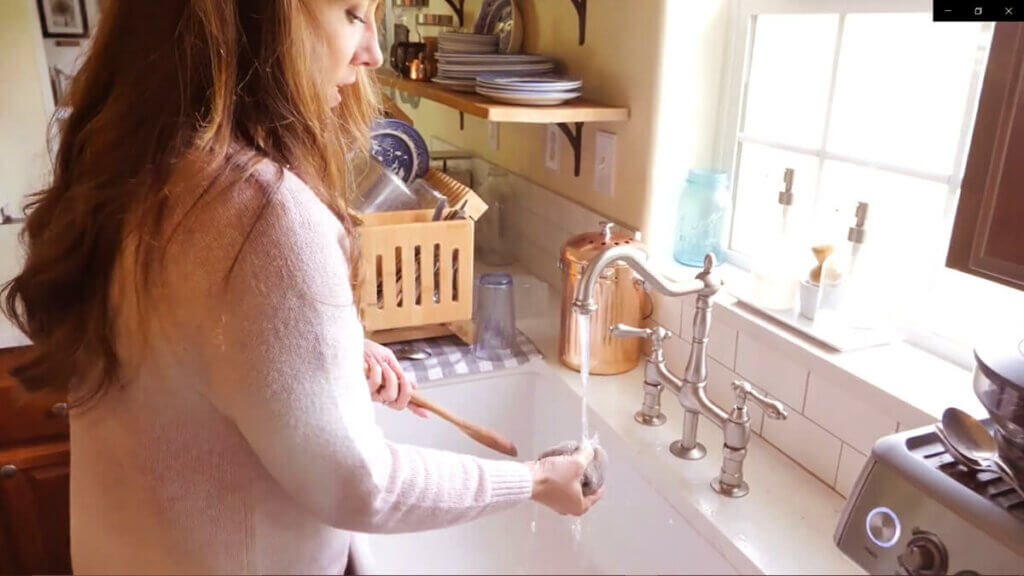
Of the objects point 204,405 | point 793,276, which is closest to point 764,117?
point 793,276

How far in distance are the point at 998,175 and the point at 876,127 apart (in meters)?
0.53

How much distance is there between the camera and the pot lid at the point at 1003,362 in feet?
1.67

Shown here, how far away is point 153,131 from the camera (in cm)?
54

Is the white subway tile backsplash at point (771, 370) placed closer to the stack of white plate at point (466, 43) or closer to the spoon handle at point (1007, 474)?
the spoon handle at point (1007, 474)

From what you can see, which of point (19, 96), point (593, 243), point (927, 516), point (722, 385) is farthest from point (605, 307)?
point (19, 96)

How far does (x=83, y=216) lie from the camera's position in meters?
0.55

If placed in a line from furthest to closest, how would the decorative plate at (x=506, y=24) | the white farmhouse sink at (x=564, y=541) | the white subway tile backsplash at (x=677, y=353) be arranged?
the decorative plate at (x=506, y=24)
the white subway tile backsplash at (x=677, y=353)
the white farmhouse sink at (x=564, y=541)

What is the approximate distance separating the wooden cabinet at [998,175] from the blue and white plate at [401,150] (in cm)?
108

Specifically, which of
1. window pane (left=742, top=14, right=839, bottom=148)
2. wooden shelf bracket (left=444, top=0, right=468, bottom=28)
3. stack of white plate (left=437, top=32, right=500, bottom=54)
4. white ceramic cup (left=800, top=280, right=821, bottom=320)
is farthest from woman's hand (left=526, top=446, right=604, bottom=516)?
wooden shelf bracket (left=444, top=0, right=468, bottom=28)

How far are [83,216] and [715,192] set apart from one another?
95 centimetres

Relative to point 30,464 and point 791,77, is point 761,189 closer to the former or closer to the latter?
point 791,77

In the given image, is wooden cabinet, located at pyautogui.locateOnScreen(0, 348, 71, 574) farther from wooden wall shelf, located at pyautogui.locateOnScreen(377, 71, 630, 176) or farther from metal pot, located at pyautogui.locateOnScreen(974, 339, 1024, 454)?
metal pot, located at pyautogui.locateOnScreen(974, 339, 1024, 454)

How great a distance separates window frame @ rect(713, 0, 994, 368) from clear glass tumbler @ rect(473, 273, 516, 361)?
1.27 feet

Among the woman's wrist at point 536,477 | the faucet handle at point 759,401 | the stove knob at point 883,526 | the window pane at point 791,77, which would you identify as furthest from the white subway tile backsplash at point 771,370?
the woman's wrist at point 536,477
